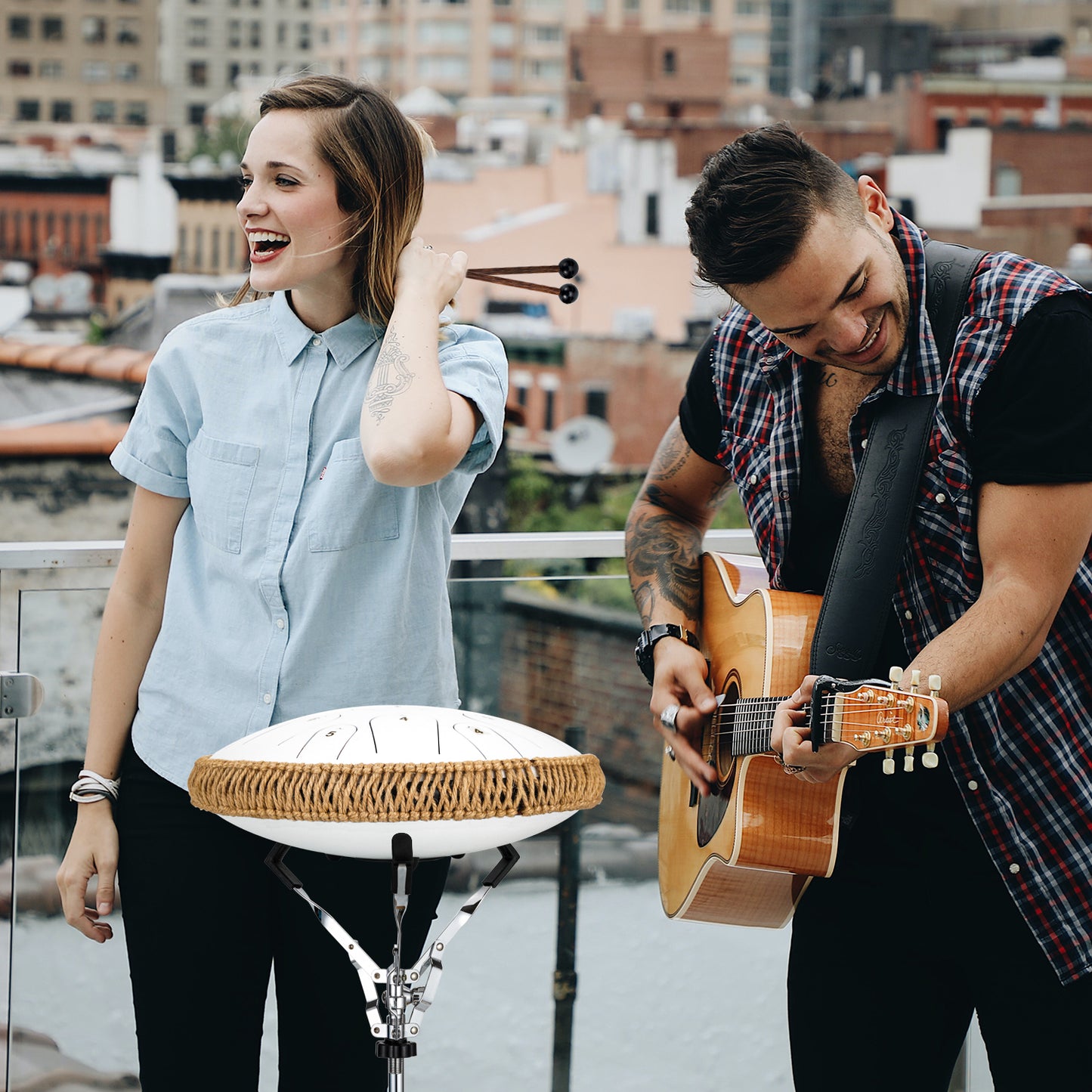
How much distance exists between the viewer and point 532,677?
2.91m

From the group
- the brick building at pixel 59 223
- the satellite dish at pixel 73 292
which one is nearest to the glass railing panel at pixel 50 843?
the satellite dish at pixel 73 292

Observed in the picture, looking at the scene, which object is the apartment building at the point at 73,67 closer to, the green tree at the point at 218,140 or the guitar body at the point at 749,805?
the green tree at the point at 218,140

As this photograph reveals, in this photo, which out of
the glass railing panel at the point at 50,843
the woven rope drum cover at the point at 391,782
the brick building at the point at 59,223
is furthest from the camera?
the brick building at the point at 59,223

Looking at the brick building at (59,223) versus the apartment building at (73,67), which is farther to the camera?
the apartment building at (73,67)

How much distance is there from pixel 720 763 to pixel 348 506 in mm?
694

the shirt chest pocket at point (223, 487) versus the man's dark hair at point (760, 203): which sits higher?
the man's dark hair at point (760, 203)

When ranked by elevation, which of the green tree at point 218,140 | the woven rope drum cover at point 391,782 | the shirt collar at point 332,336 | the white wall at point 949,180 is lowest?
the woven rope drum cover at point 391,782

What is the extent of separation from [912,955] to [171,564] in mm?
1054

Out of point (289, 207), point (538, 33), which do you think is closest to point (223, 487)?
point (289, 207)

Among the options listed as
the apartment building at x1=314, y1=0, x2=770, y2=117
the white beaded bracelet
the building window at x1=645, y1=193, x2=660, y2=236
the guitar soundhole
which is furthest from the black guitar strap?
the apartment building at x1=314, y1=0, x2=770, y2=117

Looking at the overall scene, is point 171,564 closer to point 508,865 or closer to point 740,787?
point 508,865

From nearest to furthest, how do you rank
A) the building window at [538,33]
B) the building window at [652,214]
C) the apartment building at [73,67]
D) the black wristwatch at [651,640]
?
the black wristwatch at [651,640]
the building window at [652,214]
the building window at [538,33]
the apartment building at [73,67]

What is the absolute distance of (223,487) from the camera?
1806 mm

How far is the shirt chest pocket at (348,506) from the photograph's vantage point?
5.83 feet
